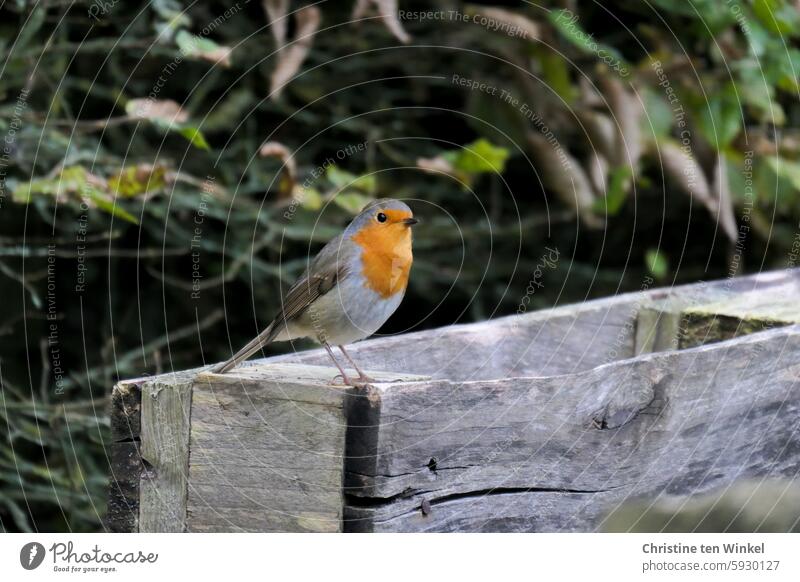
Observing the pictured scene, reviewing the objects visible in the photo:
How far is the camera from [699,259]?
5707mm

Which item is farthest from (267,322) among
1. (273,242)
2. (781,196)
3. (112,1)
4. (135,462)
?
(135,462)

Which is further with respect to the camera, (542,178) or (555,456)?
(542,178)

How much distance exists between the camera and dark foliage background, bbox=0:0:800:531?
393cm

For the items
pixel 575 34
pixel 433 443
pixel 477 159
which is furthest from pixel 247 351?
pixel 575 34

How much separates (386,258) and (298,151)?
2161 millimetres

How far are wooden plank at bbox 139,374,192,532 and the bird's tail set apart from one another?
83 millimetres

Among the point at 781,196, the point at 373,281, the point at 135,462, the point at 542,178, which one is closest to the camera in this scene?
the point at 135,462

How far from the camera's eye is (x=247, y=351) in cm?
253

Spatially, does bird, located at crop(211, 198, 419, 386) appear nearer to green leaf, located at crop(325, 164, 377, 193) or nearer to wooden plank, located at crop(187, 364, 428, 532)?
wooden plank, located at crop(187, 364, 428, 532)

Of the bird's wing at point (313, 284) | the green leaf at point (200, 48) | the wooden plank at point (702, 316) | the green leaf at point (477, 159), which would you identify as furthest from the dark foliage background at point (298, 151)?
the bird's wing at point (313, 284)

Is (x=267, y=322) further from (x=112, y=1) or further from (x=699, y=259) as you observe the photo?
(x=699, y=259)

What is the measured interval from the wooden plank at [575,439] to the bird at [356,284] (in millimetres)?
456

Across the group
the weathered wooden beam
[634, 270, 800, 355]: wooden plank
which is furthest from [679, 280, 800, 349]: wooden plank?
the weathered wooden beam

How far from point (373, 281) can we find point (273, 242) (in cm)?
206
